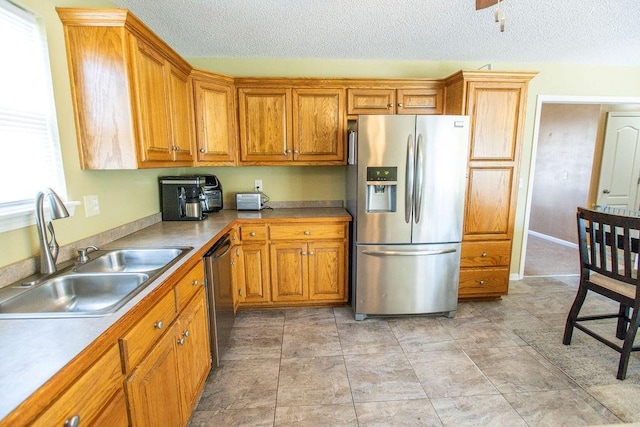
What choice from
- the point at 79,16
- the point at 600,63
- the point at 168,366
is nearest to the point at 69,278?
the point at 168,366

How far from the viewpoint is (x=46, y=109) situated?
1.52m

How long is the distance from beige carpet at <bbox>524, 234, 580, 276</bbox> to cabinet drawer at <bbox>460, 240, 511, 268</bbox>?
1.14 metres

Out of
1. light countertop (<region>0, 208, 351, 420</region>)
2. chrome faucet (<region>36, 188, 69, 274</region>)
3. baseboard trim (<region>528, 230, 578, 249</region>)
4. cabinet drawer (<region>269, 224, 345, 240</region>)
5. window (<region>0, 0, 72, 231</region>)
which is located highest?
window (<region>0, 0, 72, 231</region>)

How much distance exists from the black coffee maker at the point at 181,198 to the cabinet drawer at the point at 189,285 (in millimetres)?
892

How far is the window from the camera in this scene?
1318mm

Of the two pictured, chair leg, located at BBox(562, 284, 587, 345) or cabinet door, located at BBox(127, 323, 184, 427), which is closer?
cabinet door, located at BBox(127, 323, 184, 427)

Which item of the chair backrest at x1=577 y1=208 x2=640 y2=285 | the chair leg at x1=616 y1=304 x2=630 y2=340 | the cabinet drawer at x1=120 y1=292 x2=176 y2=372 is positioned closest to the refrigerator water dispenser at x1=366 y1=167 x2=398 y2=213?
the chair backrest at x1=577 y1=208 x2=640 y2=285

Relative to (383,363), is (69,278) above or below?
above

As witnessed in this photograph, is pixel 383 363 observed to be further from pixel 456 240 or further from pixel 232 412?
pixel 456 240

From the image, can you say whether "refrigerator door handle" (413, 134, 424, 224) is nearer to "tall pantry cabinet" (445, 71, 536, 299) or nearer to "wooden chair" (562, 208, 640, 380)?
"tall pantry cabinet" (445, 71, 536, 299)

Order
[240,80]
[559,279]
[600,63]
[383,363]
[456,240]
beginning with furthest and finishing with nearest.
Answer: [559,279] → [600,63] → [240,80] → [456,240] → [383,363]

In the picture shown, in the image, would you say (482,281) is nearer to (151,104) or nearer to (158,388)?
(158,388)

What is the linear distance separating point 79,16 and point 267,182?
6.33ft

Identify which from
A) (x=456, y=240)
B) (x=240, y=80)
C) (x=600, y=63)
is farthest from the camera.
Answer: (x=600, y=63)
